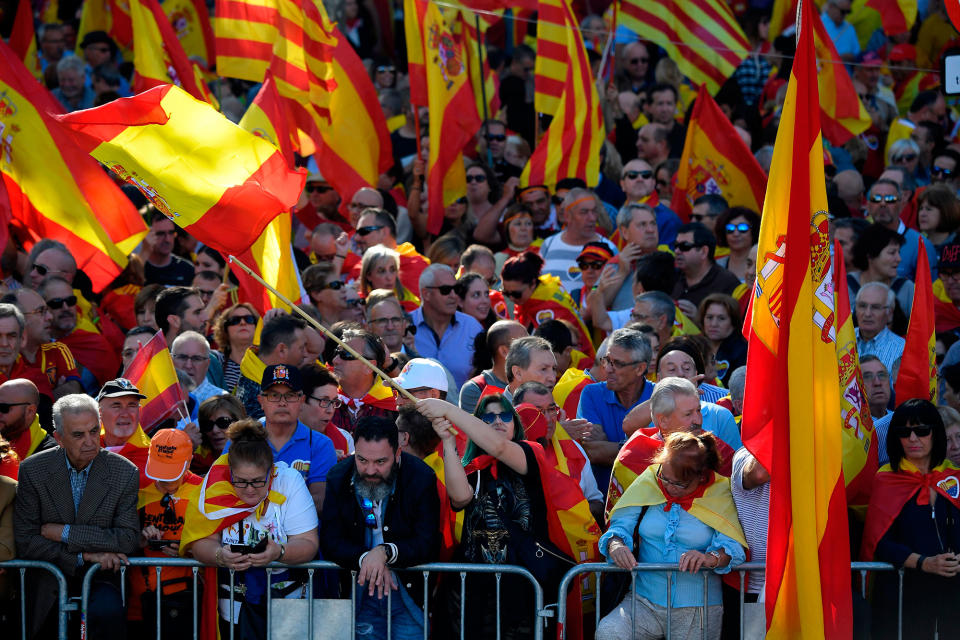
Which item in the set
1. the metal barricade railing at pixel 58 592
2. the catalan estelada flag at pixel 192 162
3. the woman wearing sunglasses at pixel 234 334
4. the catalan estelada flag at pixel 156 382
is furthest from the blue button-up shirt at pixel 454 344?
the metal barricade railing at pixel 58 592

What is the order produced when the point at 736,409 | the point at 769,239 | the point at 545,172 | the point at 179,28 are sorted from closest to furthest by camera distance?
the point at 769,239
the point at 736,409
the point at 545,172
the point at 179,28

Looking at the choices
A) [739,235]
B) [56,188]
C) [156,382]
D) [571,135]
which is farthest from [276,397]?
[571,135]

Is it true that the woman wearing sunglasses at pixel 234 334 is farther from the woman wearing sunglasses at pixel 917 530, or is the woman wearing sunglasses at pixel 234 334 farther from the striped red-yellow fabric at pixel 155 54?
the woman wearing sunglasses at pixel 917 530

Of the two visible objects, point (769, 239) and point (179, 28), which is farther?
point (179, 28)

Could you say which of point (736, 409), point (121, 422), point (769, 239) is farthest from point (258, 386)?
point (769, 239)

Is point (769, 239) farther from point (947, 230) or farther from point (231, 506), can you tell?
point (947, 230)

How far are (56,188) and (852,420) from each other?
5461 millimetres

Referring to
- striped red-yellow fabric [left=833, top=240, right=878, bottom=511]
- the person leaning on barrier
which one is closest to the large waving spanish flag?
the person leaning on barrier

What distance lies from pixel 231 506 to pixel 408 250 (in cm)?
455

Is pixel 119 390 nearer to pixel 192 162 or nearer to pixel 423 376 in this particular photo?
pixel 192 162

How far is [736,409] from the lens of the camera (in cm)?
826

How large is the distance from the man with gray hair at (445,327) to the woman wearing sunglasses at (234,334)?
3.89 ft

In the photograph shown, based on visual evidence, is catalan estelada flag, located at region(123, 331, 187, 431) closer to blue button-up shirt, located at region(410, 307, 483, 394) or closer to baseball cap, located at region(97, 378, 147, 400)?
baseball cap, located at region(97, 378, 147, 400)

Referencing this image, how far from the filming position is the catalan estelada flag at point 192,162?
7453 millimetres
